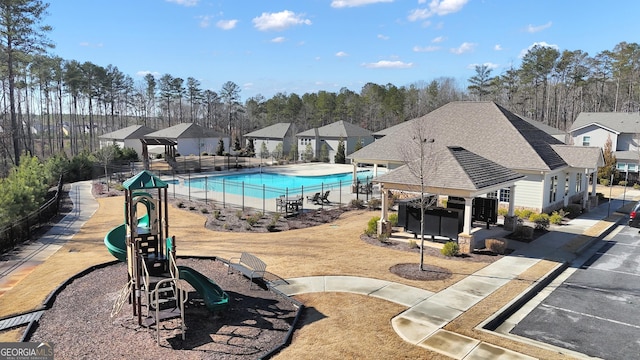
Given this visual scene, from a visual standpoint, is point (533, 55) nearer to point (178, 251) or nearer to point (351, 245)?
point (351, 245)

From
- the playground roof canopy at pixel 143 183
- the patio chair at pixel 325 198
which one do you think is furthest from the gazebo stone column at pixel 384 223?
the playground roof canopy at pixel 143 183

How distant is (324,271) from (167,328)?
19.7 ft

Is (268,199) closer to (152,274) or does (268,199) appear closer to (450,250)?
(450,250)

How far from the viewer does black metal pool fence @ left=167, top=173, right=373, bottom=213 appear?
30234 millimetres

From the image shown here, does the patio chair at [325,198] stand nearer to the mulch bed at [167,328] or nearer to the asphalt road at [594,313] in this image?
the asphalt road at [594,313]

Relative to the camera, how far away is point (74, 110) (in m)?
81.2

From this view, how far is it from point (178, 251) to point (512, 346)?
12.9 meters

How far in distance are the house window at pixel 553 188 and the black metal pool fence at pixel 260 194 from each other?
11.5 m

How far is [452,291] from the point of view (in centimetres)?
1355

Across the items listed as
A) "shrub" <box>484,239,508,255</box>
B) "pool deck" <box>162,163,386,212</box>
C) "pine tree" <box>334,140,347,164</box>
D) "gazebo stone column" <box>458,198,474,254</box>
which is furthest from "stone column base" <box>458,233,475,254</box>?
"pine tree" <box>334,140,347,164</box>

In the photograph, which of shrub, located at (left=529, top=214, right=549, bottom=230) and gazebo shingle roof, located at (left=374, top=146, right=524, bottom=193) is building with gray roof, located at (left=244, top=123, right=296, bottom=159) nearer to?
gazebo shingle roof, located at (left=374, top=146, right=524, bottom=193)

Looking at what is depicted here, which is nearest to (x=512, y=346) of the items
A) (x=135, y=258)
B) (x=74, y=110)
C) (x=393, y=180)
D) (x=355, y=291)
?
(x=355, y=291)

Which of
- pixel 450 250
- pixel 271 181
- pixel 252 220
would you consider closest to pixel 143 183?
pixel 450 250

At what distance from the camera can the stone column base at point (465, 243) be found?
1811 cm
